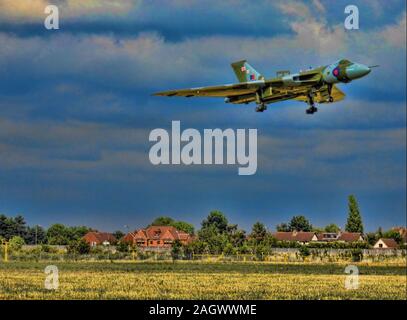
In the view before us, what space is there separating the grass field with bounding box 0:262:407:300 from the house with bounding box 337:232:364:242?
59.7 metres

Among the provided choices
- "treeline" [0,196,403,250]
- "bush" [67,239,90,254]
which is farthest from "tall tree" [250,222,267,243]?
"bush" [67,239,90,254]

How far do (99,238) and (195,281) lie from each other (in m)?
80.5

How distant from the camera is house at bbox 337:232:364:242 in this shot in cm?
16412

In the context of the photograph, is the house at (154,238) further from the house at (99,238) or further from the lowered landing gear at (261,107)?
the lowered landing gear at (261,107)

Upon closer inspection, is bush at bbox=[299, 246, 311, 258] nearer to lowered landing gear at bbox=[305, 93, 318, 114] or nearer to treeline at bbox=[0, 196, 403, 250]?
treeline at bbox=[0, 196, 403, 250]

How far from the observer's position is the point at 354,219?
173 metres

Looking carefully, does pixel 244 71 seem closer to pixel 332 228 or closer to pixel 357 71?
pixel 357 71

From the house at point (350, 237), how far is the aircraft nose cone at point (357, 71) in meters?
112

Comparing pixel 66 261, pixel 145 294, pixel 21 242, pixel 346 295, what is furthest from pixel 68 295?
pixel 21 242

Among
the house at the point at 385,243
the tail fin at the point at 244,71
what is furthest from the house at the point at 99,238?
the tail fin at the point at 244,71

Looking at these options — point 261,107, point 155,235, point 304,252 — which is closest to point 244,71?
point 261,107

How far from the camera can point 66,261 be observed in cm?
10331

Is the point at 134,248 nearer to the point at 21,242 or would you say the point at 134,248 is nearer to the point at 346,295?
the point at 21,242
